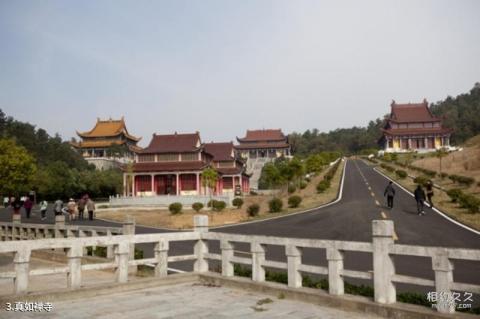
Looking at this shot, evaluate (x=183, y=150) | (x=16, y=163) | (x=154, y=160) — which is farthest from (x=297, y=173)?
(x=16, y=163)

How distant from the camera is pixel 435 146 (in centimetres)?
9219

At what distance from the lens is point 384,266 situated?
7.02 m

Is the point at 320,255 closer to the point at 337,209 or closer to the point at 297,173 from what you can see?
the point at 337,209

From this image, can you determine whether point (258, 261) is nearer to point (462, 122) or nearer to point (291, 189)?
point (291, 189)

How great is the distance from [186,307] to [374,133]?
133 metres

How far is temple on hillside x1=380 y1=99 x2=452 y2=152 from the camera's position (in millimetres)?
91938

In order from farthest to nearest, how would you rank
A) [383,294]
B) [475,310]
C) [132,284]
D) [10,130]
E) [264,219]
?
[10,130], [264,219], [132,284], [383,294], [475,310]

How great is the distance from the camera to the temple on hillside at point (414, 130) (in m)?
91.9

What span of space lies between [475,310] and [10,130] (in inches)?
3519

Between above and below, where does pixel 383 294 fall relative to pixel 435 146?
below

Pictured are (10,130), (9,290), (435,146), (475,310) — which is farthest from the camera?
(435,146)

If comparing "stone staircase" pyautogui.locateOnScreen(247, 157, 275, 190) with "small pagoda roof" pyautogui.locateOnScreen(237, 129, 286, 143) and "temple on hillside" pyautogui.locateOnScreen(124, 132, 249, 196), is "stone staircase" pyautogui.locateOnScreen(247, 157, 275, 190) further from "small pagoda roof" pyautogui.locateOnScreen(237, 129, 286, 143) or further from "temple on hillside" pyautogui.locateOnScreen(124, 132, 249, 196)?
"temple on hillside" pyautogui.locateOnScreen(124, 132, 249, 196)

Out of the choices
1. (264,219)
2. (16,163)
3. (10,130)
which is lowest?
(264,219)

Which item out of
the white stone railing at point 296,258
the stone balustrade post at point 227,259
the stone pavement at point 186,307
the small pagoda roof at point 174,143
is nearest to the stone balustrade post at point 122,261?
the white stone railing at point 296,258
